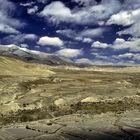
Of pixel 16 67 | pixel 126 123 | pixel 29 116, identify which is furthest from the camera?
Result: pixel 16 67

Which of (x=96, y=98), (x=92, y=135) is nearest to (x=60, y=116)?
(x=92, y=135)

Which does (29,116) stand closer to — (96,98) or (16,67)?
(96,98)

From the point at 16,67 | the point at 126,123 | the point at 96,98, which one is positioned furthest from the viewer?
the point at 16,67

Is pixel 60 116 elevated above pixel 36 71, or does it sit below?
below

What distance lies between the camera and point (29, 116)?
22125 mm

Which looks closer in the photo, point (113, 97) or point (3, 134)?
point (3, 134)

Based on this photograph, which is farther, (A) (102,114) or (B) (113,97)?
(B) (113,97)

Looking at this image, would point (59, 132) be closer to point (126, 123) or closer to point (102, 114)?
point (126, 123)

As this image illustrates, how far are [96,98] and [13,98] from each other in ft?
25.2

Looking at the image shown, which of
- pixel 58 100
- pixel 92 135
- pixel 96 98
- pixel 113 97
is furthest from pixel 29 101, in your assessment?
pixel 92 135

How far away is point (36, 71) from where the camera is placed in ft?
278

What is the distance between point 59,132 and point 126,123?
15.1ft

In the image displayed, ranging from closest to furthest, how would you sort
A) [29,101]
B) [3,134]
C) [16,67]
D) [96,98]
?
1. [3,134]
2. [29,101]
3. [96,98]
4. [16,67]

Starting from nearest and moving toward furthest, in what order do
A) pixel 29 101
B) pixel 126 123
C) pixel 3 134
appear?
pixel 3 134 → pixel 126 123 → pixel 29 101
